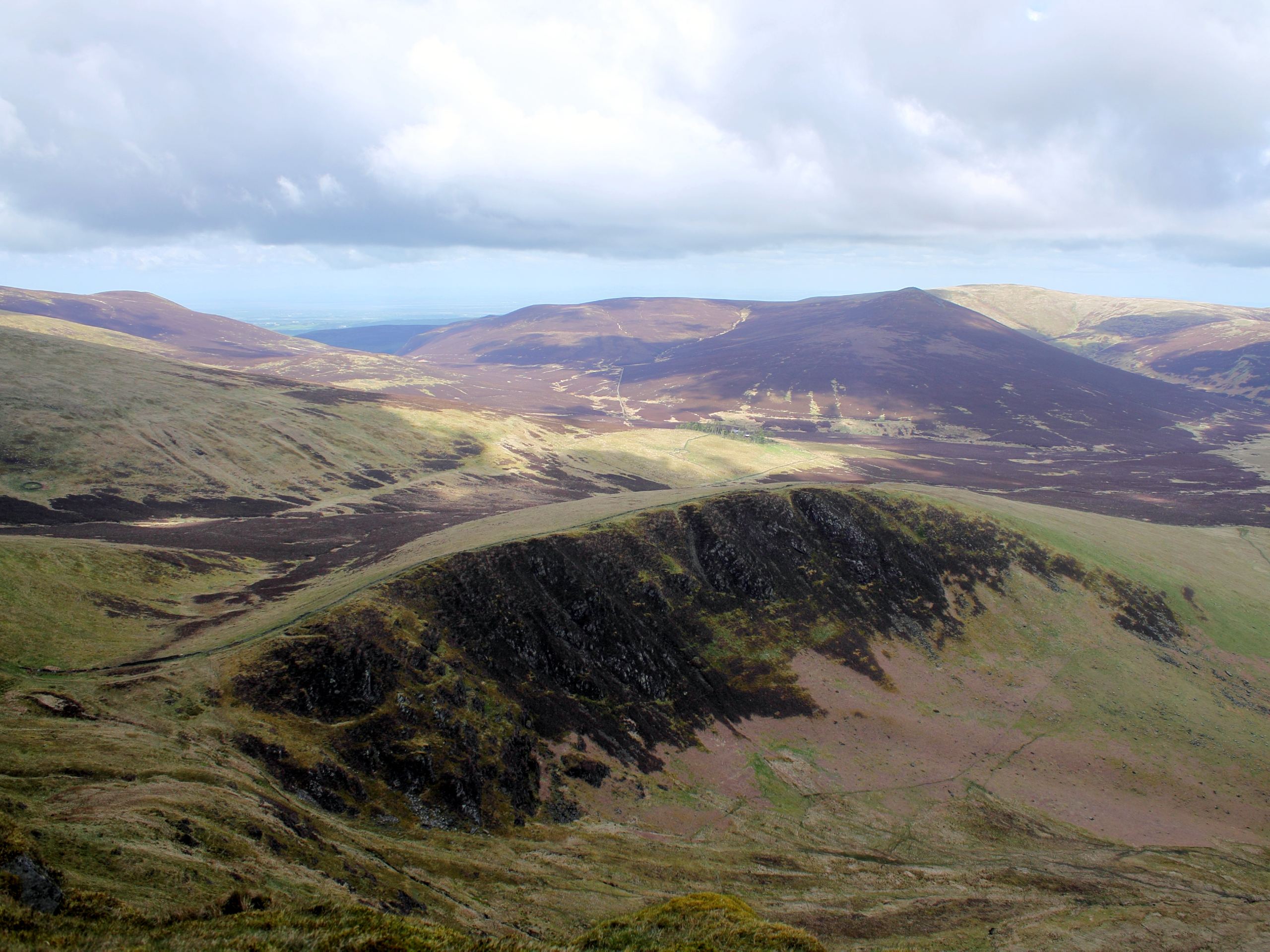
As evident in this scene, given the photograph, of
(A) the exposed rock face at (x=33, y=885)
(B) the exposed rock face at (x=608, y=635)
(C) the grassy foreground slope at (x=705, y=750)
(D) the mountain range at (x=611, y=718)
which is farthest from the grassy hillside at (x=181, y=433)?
(A) the exposed rock face at (x=33, y=885)

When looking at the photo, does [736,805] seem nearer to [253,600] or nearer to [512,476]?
[253,600]

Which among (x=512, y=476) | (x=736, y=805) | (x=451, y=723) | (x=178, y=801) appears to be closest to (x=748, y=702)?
(x=736, y=805)

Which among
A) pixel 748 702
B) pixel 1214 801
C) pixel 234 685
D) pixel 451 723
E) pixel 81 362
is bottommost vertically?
pixel 1214 801

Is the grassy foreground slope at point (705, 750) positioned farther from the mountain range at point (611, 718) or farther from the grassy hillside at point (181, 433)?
the grassy hillside at point (181, 433)

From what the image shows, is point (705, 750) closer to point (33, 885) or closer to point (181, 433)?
point (33, 885)

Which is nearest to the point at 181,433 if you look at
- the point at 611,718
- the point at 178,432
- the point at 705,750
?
the point at 178,432
